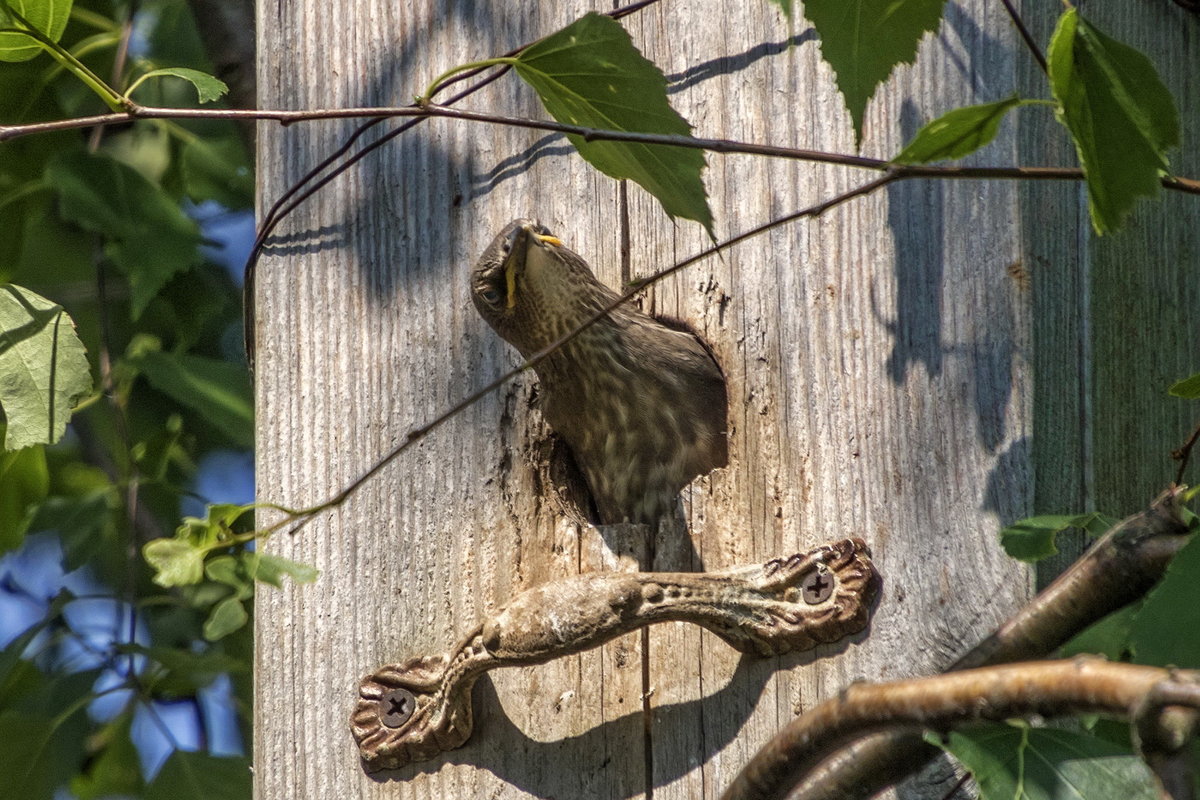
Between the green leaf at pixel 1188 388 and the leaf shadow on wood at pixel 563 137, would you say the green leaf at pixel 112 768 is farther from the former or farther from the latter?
the green leaf at pixel 1188 388

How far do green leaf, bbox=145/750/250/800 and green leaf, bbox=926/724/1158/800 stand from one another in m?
1.66

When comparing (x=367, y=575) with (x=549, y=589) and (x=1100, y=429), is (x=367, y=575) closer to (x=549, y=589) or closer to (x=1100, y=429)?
(x=549, y=589)

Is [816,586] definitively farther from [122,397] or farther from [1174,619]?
[122,397]

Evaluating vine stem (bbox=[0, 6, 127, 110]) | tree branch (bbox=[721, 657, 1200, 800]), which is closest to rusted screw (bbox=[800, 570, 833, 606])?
tree branch (bbox=[721, 657, 1200, 800])

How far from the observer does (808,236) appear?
6.12 ft

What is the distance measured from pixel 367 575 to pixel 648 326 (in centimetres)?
49

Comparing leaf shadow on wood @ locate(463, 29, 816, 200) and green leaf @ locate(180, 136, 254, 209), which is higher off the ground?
green leaf @ locate(180, 136, 254, 209)

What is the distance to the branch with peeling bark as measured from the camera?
1315mm

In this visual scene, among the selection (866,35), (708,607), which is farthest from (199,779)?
(866,35)

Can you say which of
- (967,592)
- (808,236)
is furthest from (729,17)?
(967,592)

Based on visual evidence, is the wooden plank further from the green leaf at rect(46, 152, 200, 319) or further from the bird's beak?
the green leaf at rect(46, 152, 200, 319)

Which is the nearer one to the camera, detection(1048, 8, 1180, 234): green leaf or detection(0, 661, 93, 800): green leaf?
detection(1048, 8, 1180, 234): green leaf

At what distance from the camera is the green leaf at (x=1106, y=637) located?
1368 mm

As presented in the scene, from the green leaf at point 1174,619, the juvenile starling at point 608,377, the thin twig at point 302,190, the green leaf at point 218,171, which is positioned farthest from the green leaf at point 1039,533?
the green leaf at point 218,171
